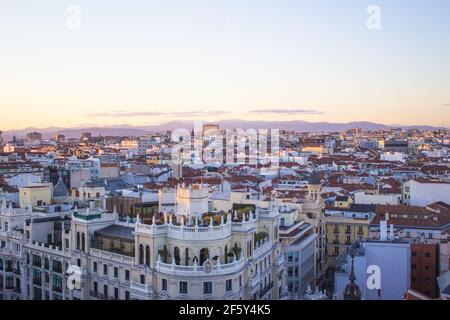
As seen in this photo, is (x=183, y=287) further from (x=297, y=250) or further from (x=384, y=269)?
(x=297, y=250)

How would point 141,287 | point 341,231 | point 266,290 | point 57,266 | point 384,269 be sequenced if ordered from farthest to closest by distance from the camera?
point 341,231
point 57,266
point 384,269
point 266,290
point 141,287

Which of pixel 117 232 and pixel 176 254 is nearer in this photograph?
pixel 176 254

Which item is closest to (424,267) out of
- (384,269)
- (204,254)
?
(384,269)

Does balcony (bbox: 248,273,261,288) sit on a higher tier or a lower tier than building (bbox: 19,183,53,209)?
lower

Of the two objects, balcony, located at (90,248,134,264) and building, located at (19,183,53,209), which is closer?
balcony, located at (90,248,134,264)

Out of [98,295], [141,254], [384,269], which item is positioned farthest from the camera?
[384,269]

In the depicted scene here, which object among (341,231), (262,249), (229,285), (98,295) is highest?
(262,249)

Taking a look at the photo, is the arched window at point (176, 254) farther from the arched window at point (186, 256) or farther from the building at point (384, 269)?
the building at point (384, 269)

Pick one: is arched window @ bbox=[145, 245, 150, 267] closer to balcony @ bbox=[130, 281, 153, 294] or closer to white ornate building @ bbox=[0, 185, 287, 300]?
white ornate building @ bbox=[0, 185, 287, 300]

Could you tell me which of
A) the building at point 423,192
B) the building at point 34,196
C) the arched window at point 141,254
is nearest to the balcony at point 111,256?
the arched window at point 141,254

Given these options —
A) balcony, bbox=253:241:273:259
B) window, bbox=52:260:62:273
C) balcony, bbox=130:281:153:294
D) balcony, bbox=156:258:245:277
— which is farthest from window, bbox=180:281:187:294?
window, bbox=52:260:62:273

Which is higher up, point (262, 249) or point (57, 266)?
point (262, 249)
